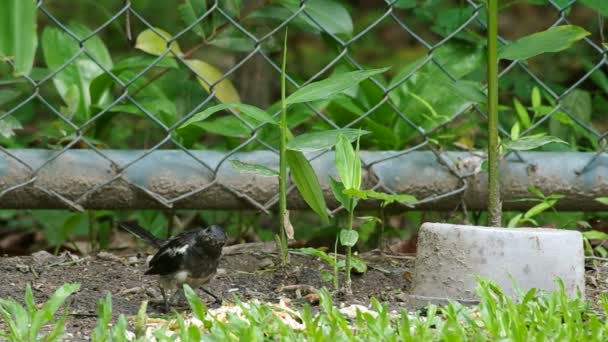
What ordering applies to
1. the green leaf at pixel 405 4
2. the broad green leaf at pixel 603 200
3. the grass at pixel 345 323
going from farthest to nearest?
the green leaf at pixel 405 4 < the broad green leaf at pixel 603 200 < the grass at pixel 345 323

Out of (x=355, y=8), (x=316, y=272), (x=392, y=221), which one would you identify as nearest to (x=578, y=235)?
(x=316, y=272)

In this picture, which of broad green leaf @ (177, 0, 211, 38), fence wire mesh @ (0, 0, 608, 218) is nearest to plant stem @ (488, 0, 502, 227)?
fence wire mesh @ (0, 0, 608, 218)

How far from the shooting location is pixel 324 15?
3629 mm

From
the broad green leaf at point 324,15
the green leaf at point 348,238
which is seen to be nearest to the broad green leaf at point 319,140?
the green leaf at point 348,238

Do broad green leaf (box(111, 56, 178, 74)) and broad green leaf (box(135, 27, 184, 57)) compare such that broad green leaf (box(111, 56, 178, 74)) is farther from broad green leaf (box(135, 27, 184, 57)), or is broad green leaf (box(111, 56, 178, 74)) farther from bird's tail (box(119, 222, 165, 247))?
bird's tail (box(119, 222, 165, 247))

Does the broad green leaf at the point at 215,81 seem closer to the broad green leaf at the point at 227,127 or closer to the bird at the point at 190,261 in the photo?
the broad green leaf at the point at 227,127

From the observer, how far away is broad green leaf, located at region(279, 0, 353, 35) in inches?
142

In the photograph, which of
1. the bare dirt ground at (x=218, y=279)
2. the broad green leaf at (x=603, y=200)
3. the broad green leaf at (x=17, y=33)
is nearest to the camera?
the broad green leaf at (x=17, y=33)

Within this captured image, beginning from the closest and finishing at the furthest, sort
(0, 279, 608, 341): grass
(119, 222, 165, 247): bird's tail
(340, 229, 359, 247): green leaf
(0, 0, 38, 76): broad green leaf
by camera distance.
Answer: (0, 0, 38, 76): broad green leaf < (0, 279, 608, 341): grass < (340, 229, 359, 247): green leaf < (119, 222, 165, 247): bird's tail

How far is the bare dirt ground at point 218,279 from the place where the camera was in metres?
3.06

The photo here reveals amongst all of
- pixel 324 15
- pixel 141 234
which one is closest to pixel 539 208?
pixel 324 15

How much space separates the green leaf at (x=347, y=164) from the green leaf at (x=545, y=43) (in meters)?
0.53

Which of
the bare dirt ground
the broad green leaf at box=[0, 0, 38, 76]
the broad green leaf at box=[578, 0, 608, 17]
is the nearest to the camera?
the broad green leaf at box=[0, 0, 38, 76]

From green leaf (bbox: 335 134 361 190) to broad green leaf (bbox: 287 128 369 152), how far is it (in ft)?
0.08
